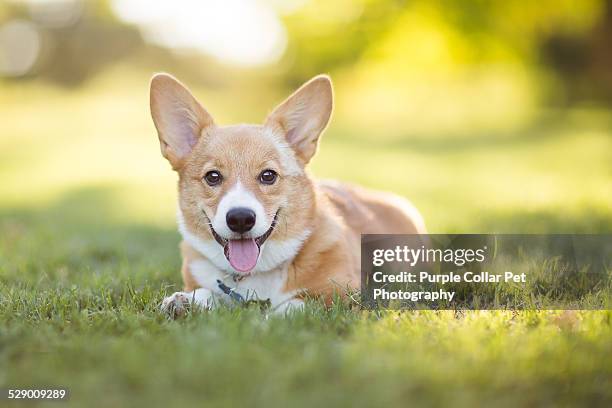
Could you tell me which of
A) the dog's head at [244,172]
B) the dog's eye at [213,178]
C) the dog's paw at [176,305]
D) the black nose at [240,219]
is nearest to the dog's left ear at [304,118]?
the dog's head at [244,172]

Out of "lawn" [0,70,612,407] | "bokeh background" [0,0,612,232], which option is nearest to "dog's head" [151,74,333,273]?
"lawn" [0,70,612,407]

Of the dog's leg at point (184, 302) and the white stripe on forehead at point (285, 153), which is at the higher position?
the white stripe on forehead at point (285, 153)

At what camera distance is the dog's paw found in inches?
123

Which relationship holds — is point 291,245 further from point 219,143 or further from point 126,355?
point 126,355

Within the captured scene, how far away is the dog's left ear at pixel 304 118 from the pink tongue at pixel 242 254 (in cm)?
72

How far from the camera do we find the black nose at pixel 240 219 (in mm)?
3172

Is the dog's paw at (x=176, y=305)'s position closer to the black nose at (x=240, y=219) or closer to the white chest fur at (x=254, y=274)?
the white chest fur at (x=254, y=274)

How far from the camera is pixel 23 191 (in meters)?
9.31

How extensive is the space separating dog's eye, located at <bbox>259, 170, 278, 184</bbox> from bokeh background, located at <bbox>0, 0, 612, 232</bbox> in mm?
6228

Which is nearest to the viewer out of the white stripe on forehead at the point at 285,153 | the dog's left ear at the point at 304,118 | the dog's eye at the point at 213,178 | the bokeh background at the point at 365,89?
the dog's eye at the point at 213,178

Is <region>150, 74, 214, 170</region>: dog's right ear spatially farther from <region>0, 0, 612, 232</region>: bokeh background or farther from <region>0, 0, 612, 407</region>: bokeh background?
<region>0, 0, 612, 232</region>: bokeh background

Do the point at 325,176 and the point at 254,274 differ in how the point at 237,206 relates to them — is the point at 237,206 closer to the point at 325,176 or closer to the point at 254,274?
the point at 254,274

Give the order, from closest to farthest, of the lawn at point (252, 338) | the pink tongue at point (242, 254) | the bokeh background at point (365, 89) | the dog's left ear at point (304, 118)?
the lawn at point (252, 338) → the pink tongue at point (242, 254) → the dog's left ear at point (304, 118) → the bokeh background at point (365, 89)

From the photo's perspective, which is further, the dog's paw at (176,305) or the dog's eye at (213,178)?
the dog's eye at (213,178)
